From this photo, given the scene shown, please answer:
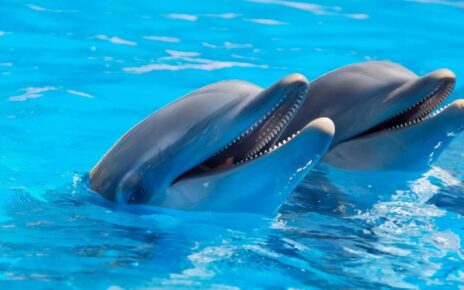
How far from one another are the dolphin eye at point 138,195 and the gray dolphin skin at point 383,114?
109 centimetres

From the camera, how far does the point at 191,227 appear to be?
5316 mm

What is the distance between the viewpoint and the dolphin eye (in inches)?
208

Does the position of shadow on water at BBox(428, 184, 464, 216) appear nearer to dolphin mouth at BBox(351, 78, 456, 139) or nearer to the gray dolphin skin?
the gray dolphin skin

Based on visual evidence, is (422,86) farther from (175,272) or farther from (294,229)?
(175,272)

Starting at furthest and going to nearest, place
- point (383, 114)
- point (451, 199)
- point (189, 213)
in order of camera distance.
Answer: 1. point (451, 199)
2. point (383, 114)
3. point (189, 213)

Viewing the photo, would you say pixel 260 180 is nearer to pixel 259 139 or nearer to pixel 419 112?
pixel 259 139

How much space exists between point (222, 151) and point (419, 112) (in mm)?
1445

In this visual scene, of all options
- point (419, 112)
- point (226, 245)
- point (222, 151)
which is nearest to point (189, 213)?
point (226, 245)

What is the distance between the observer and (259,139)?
504 centimetres

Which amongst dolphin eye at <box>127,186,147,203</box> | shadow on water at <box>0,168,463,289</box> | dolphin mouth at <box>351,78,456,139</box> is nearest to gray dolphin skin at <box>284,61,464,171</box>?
dolphin mouth at <box>351,78,456,139</box>

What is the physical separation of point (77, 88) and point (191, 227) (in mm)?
4440

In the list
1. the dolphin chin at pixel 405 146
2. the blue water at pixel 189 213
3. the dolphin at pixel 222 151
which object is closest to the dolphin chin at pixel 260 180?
the dolphin at pixel 222 151

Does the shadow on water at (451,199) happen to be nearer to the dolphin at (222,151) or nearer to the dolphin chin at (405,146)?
the dolphin chin at (405,146)

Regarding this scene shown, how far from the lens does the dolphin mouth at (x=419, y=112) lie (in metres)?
A: 5.82
